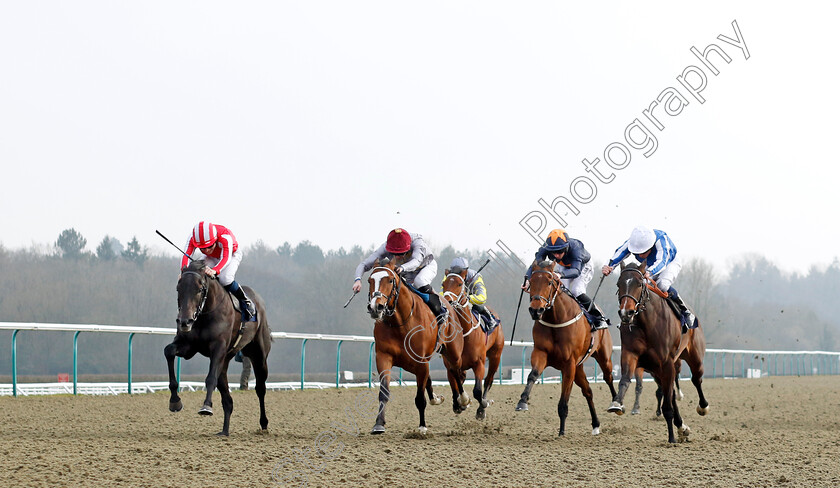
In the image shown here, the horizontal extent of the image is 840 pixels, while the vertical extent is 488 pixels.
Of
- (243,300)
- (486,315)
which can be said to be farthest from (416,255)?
(486,315)

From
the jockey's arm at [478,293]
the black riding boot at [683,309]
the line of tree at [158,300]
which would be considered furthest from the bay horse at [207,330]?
the line of tree at [158,300]

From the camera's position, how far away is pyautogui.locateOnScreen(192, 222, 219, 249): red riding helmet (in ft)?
28.8

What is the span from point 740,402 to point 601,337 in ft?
25.1

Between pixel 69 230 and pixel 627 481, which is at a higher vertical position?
pixel 69 230

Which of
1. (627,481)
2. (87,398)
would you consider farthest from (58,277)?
(627,481)

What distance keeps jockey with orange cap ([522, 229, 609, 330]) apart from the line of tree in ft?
69.5

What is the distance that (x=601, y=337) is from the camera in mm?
Answer: 10570

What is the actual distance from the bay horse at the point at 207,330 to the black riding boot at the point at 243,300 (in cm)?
9

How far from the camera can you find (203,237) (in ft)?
28.9

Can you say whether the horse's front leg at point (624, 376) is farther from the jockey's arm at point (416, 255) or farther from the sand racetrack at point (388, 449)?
the jockey's arm at point (416, 255)

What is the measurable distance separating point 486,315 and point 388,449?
444cm

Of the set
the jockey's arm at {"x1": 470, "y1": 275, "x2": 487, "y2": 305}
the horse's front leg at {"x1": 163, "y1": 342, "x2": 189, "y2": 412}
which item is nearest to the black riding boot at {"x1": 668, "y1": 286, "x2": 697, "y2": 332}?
the jockey's arm at {"x1": 470, "y1": 275, "x2": 487, "y2": 305}

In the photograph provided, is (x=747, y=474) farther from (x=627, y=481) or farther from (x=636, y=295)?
(x=636, y=295)

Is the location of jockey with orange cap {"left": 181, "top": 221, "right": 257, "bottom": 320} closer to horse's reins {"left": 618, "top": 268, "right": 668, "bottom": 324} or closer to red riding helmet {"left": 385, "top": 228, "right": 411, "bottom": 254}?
red riding helmet {"left": 385, "top": 228, "right": 411, "bottom": 254}
